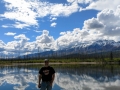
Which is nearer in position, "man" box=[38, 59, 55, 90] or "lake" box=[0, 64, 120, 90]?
"man" box=[38, 59, 55, 90]

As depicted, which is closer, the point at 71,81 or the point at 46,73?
the point at 46,73

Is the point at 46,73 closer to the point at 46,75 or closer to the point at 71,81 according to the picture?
the point at 46,75

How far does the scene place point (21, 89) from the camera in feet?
86.7

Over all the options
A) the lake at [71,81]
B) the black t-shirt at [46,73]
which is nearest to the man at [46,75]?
the black t-shirt at [46,73]

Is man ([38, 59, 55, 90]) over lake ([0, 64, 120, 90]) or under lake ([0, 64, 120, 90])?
over

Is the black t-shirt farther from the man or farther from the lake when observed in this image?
the lake

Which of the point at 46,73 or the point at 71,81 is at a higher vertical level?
the point at 46,73

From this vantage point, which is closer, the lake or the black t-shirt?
the black t-shirt

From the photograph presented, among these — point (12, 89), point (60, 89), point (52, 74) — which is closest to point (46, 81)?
point (52, 74)

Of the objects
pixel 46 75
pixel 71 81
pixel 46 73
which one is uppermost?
pixel 46 73

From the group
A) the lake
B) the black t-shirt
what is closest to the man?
the black t-shirt

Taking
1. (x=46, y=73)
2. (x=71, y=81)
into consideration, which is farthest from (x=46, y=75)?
(x=71, y=81)

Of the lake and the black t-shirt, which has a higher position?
the black t-shirt

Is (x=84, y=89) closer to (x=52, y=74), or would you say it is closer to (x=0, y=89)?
(x=0, y=89)
